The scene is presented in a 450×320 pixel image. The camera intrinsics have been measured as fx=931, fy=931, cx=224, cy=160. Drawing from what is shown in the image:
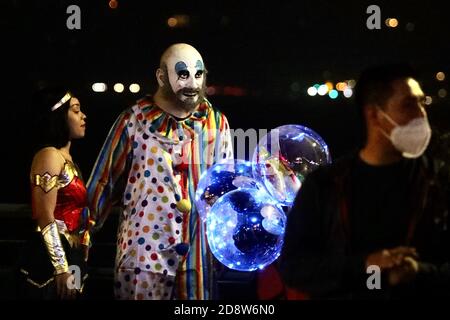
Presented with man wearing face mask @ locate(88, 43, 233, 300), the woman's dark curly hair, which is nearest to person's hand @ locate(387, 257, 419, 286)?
man wearing face mask @ locate(88, 43, 233, 300)

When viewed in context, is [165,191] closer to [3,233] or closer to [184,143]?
[184,143]

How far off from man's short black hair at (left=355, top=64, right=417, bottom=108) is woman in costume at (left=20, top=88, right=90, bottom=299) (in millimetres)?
1817

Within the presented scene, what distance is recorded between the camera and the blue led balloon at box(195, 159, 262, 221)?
165 inches

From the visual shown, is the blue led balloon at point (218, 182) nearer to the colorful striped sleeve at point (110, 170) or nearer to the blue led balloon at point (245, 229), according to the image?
the blue led balloon at point (245, 229)

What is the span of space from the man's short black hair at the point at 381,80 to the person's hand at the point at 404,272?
52 cm

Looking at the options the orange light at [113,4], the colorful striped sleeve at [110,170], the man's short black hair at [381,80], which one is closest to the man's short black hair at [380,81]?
the man's short black hair at [381,80]

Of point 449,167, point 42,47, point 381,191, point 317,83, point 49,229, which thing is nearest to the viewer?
point 381,191

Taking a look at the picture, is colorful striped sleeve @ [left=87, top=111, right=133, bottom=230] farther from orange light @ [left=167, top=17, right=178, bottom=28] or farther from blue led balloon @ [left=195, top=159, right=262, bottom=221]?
orange light @ [left=167, top=17, right=178, bottom=28]

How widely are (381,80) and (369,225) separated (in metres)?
0.46

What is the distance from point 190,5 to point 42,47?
0.97 meters

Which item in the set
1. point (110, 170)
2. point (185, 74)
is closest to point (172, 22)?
point (185, 74)

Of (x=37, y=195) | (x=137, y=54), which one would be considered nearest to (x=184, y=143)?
(x=37, y=195)

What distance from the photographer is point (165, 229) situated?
4328mm

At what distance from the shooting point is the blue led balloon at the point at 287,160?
4.20 meters
